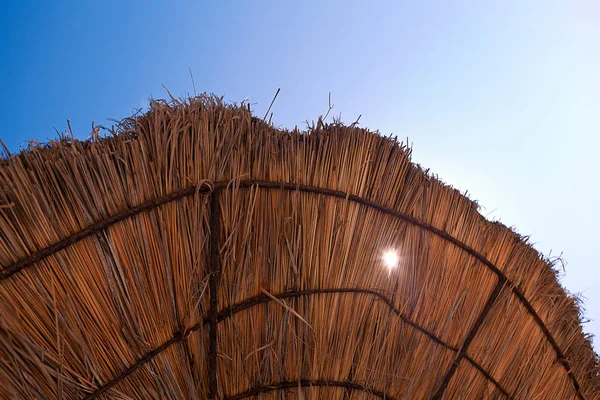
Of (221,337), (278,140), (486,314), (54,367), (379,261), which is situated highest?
(278,140)

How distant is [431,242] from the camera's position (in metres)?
1.77

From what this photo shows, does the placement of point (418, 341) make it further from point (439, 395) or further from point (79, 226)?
point (79, 226)

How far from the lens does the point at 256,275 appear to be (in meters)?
1.54

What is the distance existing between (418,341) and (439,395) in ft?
0.74

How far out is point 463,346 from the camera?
5.90 ft

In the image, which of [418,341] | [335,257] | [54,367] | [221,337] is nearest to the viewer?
[54,367]

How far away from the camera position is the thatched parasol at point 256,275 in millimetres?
1278

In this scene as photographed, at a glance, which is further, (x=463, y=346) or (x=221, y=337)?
(x=463, y=346)

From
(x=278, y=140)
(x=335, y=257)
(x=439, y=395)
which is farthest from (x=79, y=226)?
(x=439, y=395)

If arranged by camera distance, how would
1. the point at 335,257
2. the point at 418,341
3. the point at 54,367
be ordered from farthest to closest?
the point at 418,341, the point at 335,257, the point at 54,367

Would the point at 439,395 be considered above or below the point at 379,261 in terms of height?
below

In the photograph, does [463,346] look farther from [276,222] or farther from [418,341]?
[276,222]

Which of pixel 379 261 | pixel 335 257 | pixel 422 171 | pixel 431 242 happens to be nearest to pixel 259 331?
pixel 335 257

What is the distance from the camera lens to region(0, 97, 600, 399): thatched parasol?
1278 millimetres
